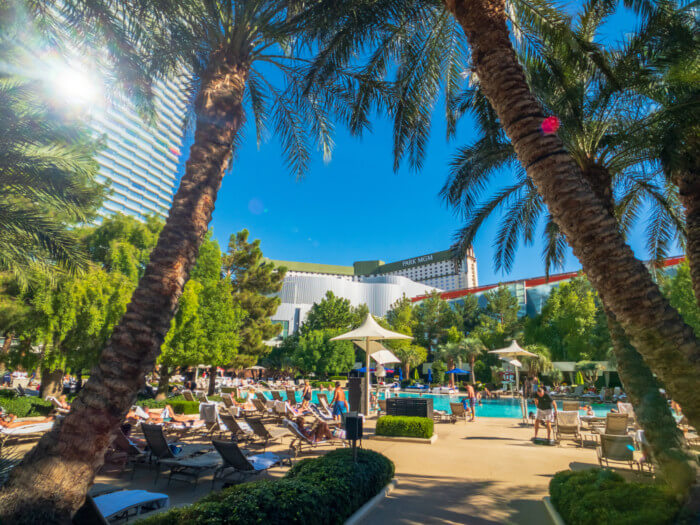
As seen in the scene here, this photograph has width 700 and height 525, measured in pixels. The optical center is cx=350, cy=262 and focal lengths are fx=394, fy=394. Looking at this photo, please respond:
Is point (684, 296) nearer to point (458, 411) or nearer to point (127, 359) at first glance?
point (458, 411)

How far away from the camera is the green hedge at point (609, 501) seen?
3445 mm

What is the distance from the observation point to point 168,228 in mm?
4555

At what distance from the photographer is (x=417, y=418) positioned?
1008 cm

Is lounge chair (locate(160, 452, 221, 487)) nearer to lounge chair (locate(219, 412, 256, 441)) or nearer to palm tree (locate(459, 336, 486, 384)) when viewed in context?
lounge chair (locate(219, 412, 256, 441))

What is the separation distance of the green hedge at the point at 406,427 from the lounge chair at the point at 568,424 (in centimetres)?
319

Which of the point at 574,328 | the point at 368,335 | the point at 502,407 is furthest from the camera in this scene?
the point at 574,328

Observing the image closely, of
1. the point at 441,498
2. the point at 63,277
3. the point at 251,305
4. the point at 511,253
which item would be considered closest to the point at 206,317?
the point at 63,277

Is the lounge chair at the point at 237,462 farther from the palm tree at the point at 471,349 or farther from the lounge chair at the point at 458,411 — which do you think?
the palm tree at the point at 471,349

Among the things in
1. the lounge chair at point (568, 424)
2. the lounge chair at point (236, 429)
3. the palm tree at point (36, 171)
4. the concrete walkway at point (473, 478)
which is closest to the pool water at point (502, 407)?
the lounge chair at point (568, 424)

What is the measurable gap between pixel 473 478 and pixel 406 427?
3448mm

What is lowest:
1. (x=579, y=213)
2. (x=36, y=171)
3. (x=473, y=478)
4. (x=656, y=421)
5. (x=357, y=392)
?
(x=473, y=478)

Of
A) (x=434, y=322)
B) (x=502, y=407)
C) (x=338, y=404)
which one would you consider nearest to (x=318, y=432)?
(x=338, y=404)

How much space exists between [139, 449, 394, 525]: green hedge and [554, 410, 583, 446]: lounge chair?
21.9 ft

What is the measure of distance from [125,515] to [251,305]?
24.4 meters
